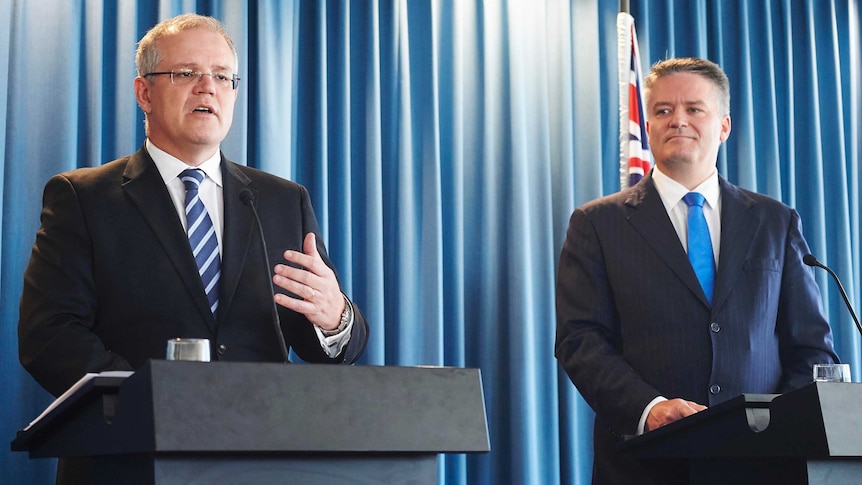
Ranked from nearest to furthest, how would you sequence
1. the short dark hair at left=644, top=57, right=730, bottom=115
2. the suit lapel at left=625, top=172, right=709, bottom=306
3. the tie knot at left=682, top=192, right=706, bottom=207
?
1. the suit lapel at left=625, top=172, right=709, bottom=306
2. the tie knot at left=682, top=192, right=706, bottom=207
3. the short dark hair at left=644, top=57, right=730, bottom=115

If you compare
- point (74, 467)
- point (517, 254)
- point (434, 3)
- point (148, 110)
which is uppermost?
point (434, 3)

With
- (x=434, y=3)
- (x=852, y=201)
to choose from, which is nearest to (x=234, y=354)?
(x=434, y=3)

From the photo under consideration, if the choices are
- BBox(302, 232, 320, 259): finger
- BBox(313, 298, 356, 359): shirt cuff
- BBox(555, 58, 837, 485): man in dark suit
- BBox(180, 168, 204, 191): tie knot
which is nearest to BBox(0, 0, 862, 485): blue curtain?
BBox(180, 168, 204, 191): tie knot

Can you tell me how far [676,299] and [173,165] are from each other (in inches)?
56.6

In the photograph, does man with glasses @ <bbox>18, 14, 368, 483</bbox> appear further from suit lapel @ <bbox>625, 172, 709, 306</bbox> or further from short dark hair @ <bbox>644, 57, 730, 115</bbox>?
short dark hair @ <bbox>644, 57, 730, 115</bbox>

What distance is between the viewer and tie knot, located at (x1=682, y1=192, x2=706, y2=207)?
3217 millimetres

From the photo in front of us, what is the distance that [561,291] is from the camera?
3164 mm

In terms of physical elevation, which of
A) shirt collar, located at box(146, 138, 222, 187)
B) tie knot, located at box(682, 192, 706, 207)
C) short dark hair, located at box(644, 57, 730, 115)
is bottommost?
tie knot, located at box(682, 192, 706, 207)

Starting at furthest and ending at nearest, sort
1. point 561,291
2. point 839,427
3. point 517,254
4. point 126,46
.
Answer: point 517,254, point 126,46, point 561,291, point 839,427

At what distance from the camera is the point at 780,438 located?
206 cm

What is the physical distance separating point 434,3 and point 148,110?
1768mm

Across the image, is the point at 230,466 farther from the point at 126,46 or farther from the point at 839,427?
the point at 126,46

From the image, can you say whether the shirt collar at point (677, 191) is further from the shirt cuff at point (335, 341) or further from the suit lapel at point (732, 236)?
the shirt cuff at point (335, 341)

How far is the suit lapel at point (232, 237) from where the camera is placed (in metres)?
2.54
